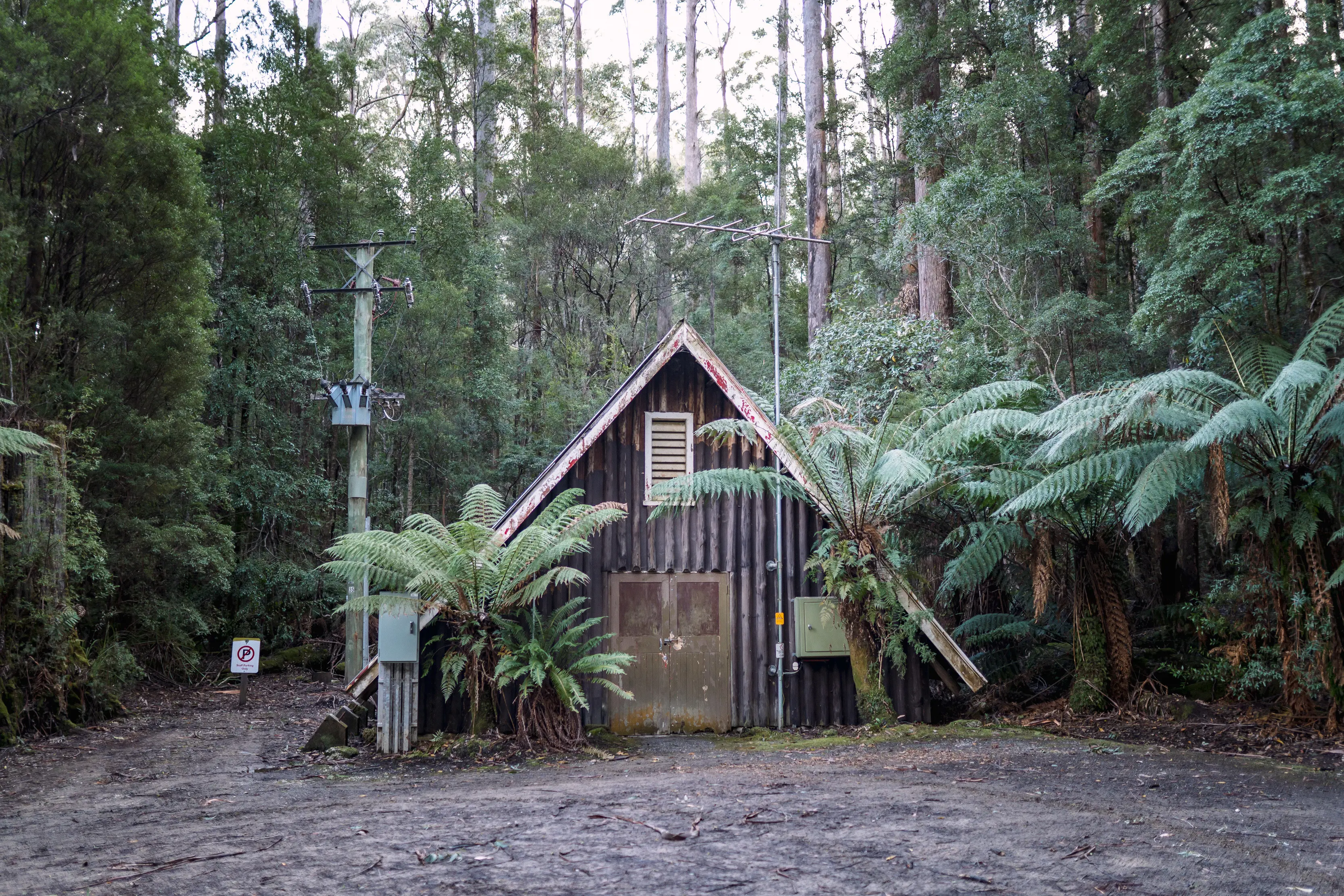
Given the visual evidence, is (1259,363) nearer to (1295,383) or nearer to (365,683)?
(1295,383)

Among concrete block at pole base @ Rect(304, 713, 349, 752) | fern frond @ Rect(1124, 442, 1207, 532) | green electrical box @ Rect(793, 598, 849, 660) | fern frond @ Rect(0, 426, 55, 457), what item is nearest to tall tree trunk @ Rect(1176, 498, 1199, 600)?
fern frond @ Rect(1124, 442, 1207, 532)

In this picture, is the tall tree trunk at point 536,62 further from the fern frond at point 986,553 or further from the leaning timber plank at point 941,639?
the leaning timber plank at point 941,639

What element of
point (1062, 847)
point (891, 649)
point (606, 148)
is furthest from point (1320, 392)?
point (606, 148)

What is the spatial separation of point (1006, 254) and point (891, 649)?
7.59m

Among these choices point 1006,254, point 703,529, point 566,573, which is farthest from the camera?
point 1006,254

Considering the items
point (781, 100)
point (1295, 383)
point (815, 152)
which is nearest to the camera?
point (1295, 383)

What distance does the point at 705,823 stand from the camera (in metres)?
6.25

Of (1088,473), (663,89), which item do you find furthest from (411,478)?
(663,89)

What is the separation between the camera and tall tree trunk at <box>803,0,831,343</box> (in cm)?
2398

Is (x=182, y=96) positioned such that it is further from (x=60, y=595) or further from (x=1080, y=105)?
(x=1080, y=105)

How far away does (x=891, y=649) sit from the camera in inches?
413

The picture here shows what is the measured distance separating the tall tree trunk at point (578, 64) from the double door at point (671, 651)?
101 ft

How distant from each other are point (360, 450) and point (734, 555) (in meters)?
7.12

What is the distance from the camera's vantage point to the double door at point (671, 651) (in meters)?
11.1
